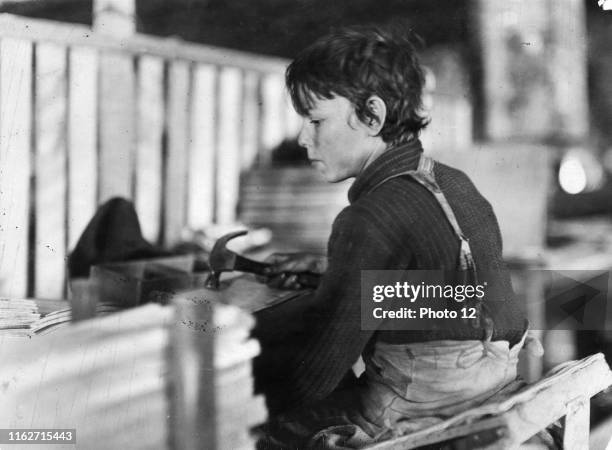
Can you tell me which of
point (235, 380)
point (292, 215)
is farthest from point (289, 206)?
point (235, 380)

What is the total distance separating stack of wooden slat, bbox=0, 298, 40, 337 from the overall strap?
1063 millimetres

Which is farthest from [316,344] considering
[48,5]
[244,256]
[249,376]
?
[48,5]

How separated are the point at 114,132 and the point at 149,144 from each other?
109 mm

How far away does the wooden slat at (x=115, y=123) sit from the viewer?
69.3 inches

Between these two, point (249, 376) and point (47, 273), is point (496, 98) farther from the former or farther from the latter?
point (47, 273)

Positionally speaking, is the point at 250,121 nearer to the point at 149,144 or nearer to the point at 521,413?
the point at 149,144

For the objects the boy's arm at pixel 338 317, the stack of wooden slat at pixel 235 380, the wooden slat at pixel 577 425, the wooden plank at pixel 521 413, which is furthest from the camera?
the stack of wooden slat at pixel 235 380

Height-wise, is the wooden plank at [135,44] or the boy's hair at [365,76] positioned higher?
the wooden plank at [135,44]

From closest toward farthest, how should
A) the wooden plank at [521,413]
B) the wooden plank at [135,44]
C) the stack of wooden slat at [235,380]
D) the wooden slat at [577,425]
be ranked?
the wooden plank at [521,413] < the wooden slat at [577,425] < the stack of wooden slat at [235,380] < the wooden plank at [135,44]

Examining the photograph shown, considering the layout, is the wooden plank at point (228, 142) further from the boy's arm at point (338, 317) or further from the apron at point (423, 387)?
the apron at point (423, 387)

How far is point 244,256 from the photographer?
1.71 meters

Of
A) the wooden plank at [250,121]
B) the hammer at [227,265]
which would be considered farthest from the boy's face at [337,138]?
the hammer at [227,265]

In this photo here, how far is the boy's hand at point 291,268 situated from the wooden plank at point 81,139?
1.96ft

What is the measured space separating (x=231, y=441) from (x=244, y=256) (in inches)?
20.8
